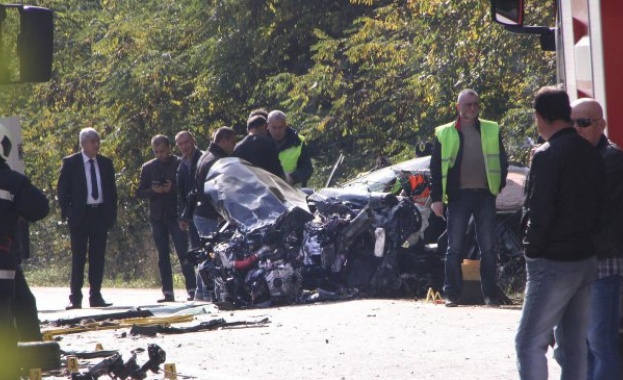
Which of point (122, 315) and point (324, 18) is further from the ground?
point (324, 18)

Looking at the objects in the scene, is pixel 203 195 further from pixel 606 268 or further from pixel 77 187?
pixel 606 268

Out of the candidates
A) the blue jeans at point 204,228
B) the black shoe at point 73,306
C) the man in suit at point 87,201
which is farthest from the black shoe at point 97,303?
the blue jeans at point 204,228

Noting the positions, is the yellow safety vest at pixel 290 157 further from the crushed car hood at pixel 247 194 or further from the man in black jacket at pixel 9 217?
the man in black jacket at pixel 9 217

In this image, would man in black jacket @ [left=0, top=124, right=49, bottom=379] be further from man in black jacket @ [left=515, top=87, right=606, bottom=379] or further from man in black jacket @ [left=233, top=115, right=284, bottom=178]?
man in black jacket @ [left=233, top=115, right=284, bottom=178]

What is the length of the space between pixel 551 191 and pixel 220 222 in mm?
9661

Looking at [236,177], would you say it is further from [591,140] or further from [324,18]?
[324,18]

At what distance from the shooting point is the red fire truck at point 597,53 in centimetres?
691

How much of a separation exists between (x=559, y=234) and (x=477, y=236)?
22.0 feet

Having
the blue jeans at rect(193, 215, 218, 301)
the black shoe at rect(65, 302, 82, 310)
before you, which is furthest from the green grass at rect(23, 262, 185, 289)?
the blue jeans at rect(193, 215, 218, 301)

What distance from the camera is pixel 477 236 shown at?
44.1 feet

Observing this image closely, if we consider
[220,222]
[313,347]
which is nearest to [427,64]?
[220,222]

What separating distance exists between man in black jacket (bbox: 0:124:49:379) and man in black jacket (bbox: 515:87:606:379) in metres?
2.81

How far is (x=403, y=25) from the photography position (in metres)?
23.0

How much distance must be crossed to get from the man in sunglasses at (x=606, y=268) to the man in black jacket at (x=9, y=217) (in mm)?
3095
